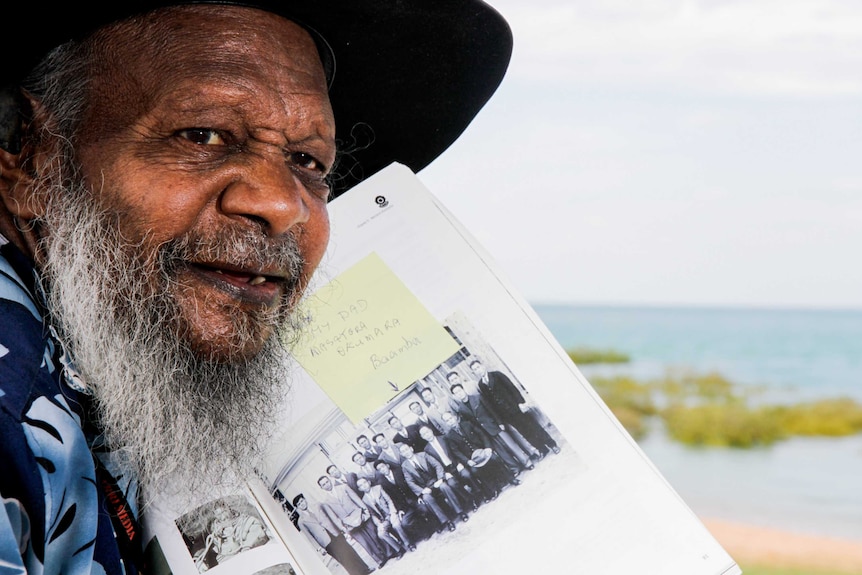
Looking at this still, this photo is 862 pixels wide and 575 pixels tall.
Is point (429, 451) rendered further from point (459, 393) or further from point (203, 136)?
point (203, 136)

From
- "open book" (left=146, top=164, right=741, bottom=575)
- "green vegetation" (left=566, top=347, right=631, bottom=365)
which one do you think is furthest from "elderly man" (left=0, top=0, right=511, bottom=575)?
"green vegetation" (left=566, top=347, right=631, bottom=365)

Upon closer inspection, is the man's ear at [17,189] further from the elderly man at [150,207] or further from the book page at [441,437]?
the book page at [441,437]

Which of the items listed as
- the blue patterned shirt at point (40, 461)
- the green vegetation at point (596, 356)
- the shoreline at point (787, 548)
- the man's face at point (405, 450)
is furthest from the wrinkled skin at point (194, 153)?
the green vegetation at point (596, 356)

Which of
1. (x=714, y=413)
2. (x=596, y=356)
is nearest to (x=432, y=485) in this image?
(x=714, y=413)

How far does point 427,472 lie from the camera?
119 centimetres

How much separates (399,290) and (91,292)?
0.48 metres

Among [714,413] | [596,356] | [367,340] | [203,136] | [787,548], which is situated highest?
[596,356]

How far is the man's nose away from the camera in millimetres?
1087

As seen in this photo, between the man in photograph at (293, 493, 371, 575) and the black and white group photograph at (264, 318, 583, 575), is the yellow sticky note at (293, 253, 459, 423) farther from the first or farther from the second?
the man in photograph at (293, 493, 371, 575)

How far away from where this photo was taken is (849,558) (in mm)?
7809

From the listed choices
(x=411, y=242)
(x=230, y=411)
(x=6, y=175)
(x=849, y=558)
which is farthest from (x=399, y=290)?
(x=849, y=558)

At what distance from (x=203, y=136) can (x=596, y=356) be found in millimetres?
20895

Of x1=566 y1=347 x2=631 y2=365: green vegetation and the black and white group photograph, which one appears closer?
the black and white group photograph

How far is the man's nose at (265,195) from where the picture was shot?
1.09 metres
